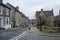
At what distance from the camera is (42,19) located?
176ft

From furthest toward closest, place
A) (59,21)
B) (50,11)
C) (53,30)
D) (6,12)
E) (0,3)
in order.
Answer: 1. (50,11)
2. (6,12)
3. (0,3)
4. (59,21)
5. (53,30)

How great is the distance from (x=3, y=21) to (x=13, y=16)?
25.4m

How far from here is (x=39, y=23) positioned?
54594 millimetres

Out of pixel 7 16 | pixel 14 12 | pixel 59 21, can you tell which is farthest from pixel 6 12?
pixel 14 12

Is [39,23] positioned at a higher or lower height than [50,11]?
lower

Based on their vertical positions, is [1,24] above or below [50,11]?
below

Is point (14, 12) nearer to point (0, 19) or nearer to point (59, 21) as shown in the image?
point (0, 19)

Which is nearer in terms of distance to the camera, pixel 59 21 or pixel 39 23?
pixel 59 21

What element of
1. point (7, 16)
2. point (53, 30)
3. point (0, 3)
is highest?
point (0, 3)

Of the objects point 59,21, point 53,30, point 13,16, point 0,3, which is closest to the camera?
point 53,30

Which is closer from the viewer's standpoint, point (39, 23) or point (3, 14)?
point (3, 14)

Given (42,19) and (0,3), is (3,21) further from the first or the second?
(42,19)

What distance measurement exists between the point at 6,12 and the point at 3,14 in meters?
2.40

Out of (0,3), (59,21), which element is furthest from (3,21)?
(59,21)
